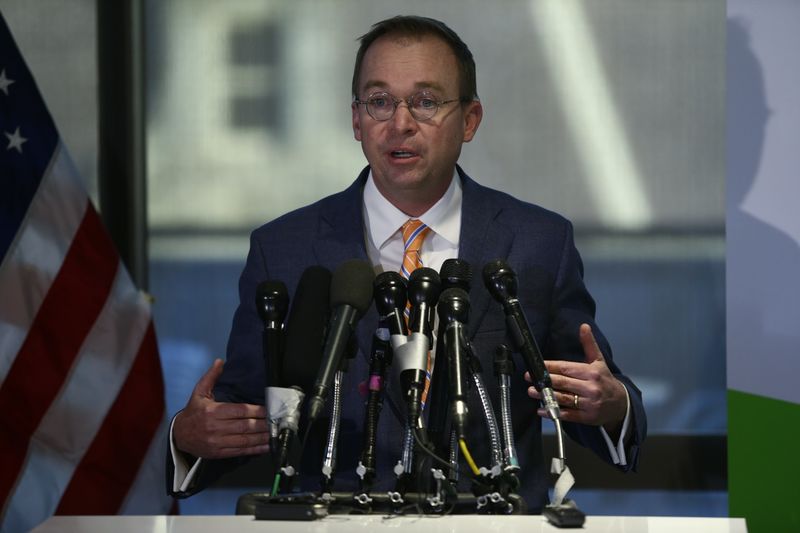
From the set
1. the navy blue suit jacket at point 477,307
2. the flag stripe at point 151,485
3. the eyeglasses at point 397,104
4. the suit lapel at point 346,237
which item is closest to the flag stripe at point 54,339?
the flag stripe at point 151,485

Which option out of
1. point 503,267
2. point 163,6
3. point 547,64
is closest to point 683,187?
point 547,64

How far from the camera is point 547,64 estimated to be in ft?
13.5

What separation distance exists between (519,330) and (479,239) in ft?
2.23

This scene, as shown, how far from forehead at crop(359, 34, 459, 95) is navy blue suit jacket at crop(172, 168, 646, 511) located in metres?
0.28

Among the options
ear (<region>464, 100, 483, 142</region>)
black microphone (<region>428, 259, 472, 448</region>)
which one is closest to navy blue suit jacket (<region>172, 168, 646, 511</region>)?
ear (<region>464, 100, 483, 142</region>)

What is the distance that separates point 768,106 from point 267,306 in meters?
2.37

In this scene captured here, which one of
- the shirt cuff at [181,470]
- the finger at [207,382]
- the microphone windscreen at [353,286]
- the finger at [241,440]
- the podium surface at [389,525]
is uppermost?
the microphone windscreen at [353,286]

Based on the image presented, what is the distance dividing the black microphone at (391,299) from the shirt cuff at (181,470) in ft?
2.03

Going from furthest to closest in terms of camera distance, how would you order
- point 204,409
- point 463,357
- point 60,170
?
point 60,170 < point 204,409 < point 463,357

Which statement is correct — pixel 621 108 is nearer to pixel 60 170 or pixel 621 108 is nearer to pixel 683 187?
pixel 683 187

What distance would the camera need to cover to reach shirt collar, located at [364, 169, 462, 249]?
2.60 m

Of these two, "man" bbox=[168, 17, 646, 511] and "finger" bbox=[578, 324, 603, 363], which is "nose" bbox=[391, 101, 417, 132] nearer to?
"man" bbox=[168, 17, 646, 511]

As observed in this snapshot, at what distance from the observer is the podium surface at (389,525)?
1.71 metres

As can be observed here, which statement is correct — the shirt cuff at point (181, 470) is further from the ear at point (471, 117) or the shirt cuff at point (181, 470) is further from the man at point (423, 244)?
the ear at point (471, 117)
